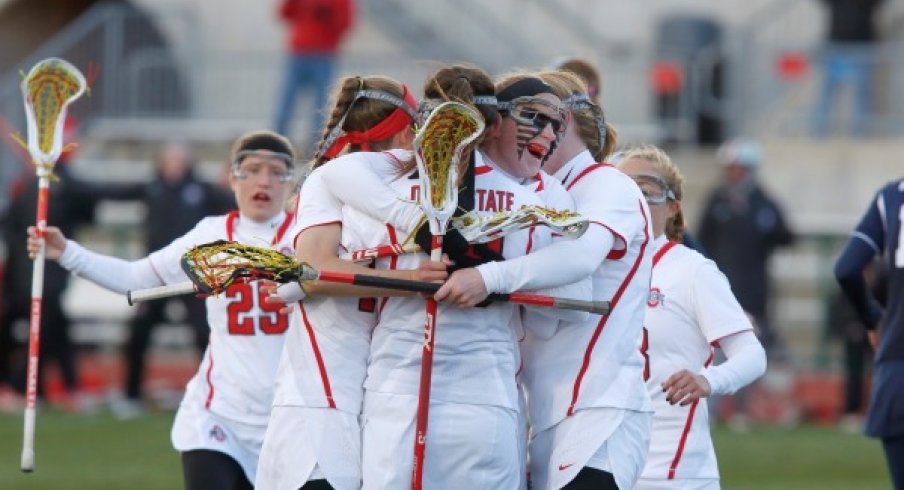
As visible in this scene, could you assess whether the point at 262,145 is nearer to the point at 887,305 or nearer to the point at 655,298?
the point at 655,298

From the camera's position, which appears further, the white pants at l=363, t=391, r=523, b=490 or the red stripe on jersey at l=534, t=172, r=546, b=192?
the red stripe on jersey at l=534, t=172, r=546, b=192

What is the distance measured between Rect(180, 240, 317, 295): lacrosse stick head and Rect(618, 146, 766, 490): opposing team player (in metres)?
1.61

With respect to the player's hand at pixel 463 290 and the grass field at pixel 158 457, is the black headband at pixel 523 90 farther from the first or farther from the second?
the grass field at pixel 158 457

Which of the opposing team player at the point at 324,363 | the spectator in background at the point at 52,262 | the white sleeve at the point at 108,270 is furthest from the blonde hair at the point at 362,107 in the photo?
the spectator in background at the point at 52,262

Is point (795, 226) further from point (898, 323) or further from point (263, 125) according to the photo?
point (898, 323)

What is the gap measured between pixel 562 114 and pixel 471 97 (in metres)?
0.40

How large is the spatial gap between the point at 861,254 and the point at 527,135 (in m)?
2.42

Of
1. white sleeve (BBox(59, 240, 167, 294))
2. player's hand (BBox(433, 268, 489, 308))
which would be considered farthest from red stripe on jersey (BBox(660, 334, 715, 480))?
white sleeve (BBox(59, 240, 167, 294))

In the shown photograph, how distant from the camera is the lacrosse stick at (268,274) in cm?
611

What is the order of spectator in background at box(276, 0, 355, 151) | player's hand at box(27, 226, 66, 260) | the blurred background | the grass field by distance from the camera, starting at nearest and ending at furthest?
player's hand at box(27, 226, 66, 260) → the grass field → spectator in background at box(276, 0, 355, 151) → the blurred background

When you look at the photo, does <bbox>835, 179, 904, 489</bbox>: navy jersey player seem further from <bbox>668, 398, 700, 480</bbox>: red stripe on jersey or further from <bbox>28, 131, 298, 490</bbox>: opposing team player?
<bbox>28, 131, 298, 490</bbox>: opposing team player

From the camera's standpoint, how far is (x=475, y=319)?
6.28 meters

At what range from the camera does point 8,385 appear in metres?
17.8

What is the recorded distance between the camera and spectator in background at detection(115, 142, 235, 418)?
640 inches
